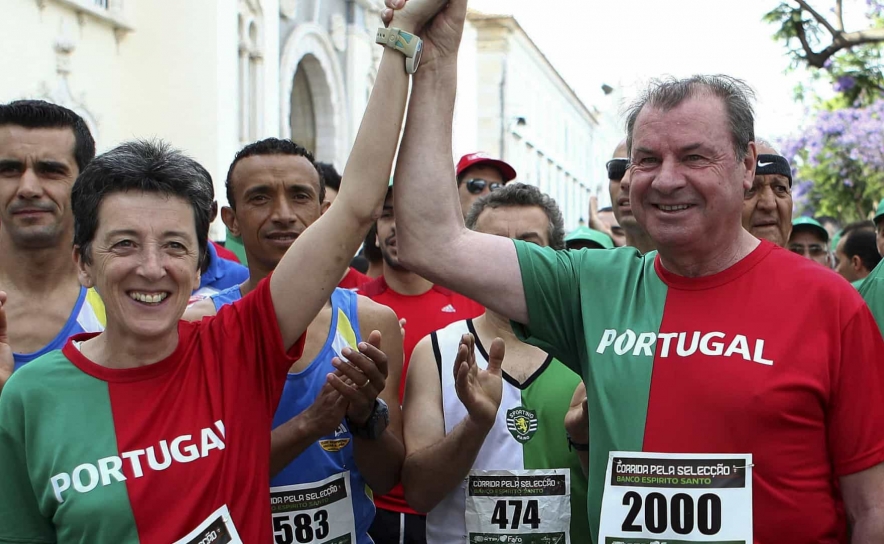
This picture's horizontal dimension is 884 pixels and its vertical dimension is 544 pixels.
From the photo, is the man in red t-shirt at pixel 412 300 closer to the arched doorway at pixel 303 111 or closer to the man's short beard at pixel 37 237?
the man's short beard at pixel 37 237

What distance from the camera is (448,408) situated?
313cm

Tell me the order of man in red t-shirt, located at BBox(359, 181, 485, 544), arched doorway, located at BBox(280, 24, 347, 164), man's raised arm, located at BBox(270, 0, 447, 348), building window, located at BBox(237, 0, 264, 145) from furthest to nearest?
arched doorway, located at BBox(280, 24, 347, 164) → building window, located at BBox(237, 0, 264, 145) → man in red t-shirt, located at BBox(359, 181, 485, 544) → man's raised arm, located at BBox(270, 0, 447, 348)

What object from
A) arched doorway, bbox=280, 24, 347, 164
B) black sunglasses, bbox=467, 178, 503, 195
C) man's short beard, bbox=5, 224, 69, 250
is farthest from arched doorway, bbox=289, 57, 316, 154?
man's short beard, bbox=5, 224, 69, 250

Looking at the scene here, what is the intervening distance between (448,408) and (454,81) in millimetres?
1133

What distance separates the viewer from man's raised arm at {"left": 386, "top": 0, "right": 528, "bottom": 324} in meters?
2.41

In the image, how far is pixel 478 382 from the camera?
2854 mm

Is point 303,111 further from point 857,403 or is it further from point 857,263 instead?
point 857,403

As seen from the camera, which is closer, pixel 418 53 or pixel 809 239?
pixel 418 53

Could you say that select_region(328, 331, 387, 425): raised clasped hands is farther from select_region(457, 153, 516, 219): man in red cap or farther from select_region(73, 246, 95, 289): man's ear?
select_region(457, 153, 516, 219): man in red cap

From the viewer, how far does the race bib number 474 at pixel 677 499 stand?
215 cm

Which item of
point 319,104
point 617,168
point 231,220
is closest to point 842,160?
point 319,104

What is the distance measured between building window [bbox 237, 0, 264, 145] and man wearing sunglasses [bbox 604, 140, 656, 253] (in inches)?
466

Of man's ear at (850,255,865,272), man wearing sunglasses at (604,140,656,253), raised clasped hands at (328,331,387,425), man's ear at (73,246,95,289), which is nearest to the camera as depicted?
man's ear at (73,246,95,289)

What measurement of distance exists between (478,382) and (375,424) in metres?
0.33
